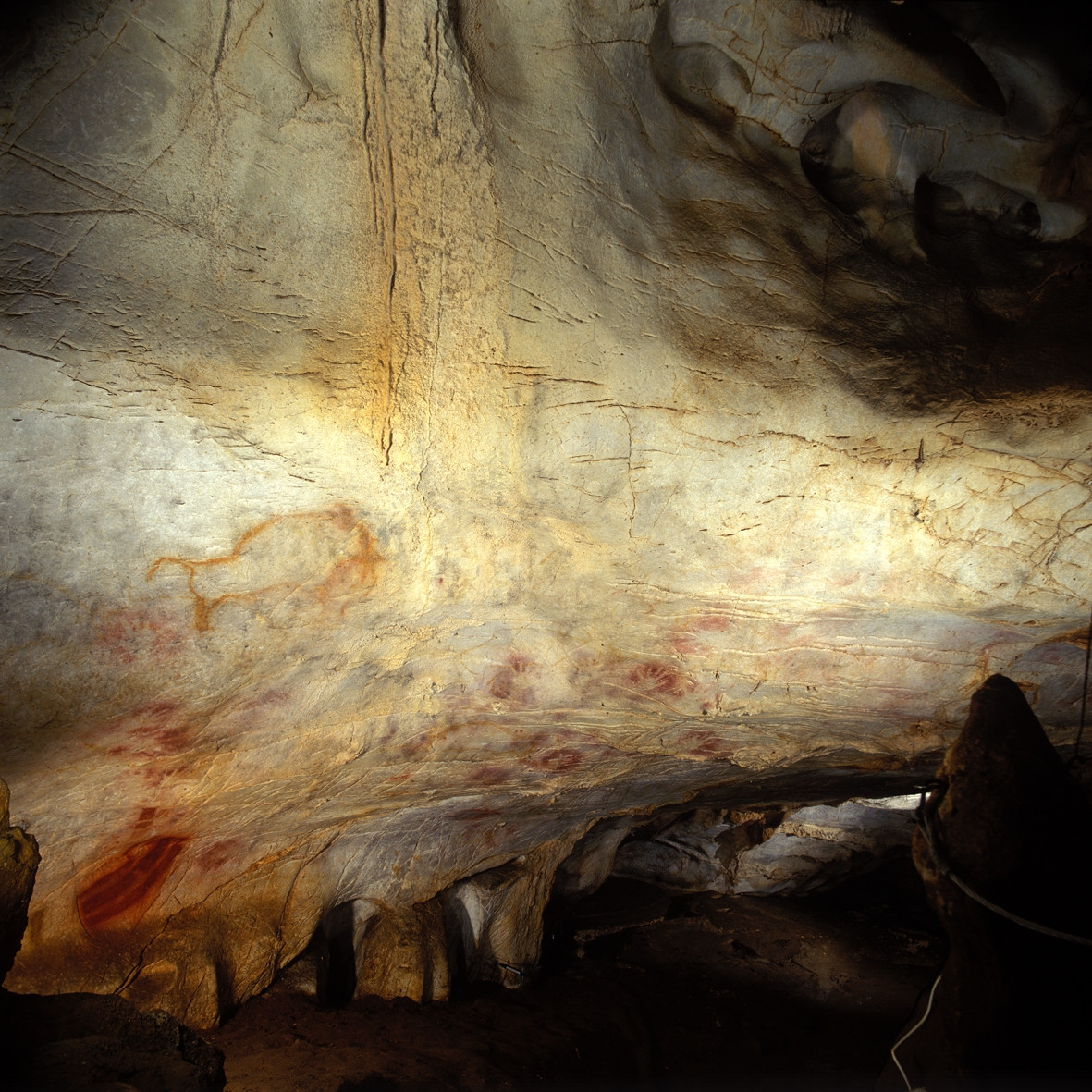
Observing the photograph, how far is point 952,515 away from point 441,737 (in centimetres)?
251

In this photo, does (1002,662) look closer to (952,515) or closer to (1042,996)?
(952,515)

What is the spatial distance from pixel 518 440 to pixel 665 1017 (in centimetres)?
541

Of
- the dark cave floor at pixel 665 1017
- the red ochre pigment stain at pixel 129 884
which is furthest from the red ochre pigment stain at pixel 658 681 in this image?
the dark cave floor at pixel 665 1017

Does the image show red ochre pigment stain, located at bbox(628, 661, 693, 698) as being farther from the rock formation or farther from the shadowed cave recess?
the rock formation

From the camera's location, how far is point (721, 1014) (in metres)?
5.98

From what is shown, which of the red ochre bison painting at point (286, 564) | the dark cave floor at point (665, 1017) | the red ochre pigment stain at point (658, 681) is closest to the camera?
the red ochre bison painting at point (286, 564)

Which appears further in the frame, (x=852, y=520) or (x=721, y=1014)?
(x=721, y=1014)

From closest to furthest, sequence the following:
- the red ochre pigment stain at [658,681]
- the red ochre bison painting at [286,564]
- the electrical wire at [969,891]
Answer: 1. the electrical wire at [969,891]
2. the red ochre bison painting at [286,564]
3. the red ochre pigment stain at [658,681]

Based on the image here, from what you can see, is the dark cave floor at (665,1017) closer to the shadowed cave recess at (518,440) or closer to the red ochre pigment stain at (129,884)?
the shadowed cave recess at (518,440)

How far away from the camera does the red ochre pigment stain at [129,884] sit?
11.2 ft

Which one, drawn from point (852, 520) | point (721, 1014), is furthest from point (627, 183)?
point (721, 1014)

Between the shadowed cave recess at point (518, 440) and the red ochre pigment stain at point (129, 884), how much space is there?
19 millimetres

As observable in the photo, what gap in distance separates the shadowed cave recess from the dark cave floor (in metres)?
0.36

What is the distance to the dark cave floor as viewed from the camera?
13.6 ft
